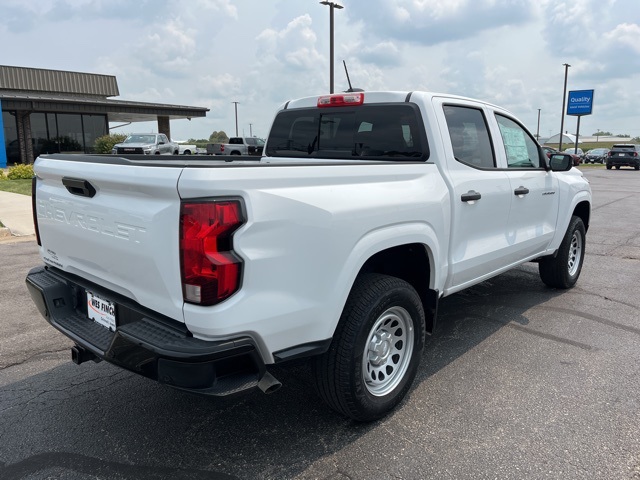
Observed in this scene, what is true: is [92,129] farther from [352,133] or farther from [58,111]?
[352,133]

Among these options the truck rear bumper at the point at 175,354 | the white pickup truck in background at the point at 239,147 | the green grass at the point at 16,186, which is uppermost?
the white pickup truck in background at the point at 239,147

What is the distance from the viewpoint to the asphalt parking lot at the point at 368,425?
8.86ft

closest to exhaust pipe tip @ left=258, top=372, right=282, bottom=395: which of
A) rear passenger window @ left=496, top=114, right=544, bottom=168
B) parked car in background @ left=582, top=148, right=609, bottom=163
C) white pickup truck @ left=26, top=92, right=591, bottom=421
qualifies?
white pickup truck @ left=26, top=92, right=591, bottom=421

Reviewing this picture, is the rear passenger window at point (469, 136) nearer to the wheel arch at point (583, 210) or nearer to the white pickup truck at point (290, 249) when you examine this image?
the white pickup truck at point (290, 249)

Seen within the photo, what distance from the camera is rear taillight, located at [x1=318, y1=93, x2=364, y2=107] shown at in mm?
3961

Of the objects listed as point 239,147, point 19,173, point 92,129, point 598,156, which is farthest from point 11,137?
point 598,156

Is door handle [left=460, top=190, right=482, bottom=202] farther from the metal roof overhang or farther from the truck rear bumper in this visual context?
the metal roof overhang

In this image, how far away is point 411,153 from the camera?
12.0 ft

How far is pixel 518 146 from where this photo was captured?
15.5 ft

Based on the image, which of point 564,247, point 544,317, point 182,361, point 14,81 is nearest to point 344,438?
point 182,361

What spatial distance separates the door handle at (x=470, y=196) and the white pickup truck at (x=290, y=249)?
16mm

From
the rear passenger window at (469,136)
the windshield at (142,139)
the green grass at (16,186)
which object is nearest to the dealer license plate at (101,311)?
the rear passenger window at (469,136)

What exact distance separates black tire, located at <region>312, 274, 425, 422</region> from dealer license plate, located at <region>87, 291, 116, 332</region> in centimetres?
111

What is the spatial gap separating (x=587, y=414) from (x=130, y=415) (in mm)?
2821
